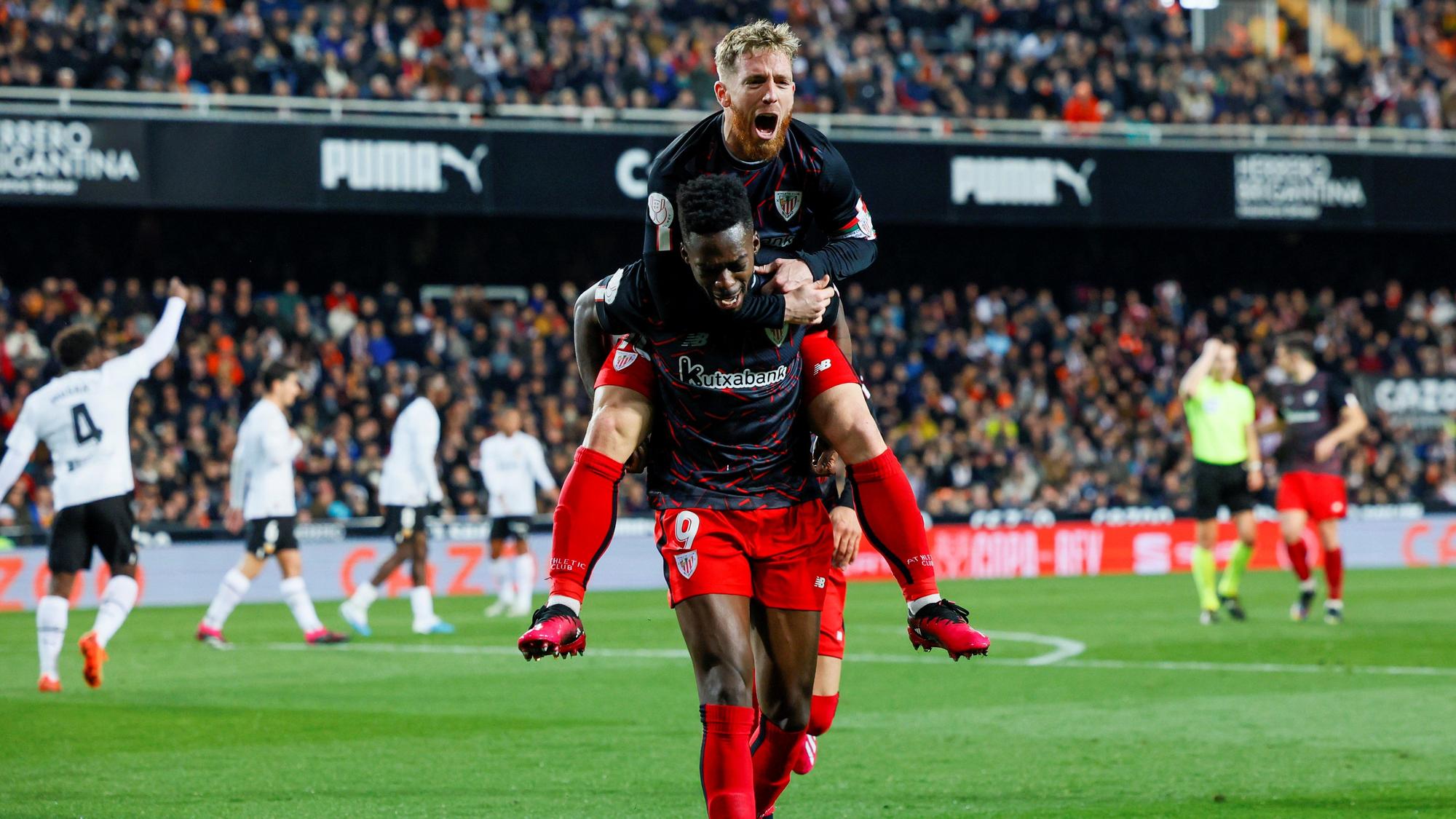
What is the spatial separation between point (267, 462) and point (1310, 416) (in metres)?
9.09

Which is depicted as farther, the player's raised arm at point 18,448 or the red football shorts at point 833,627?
the player's raised arm at point 18,448

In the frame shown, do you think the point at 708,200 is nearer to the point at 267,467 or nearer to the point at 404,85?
the point at 267,467

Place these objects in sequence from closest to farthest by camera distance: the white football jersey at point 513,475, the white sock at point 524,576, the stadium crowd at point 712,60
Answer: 1. the white sock at point 524,576
2. the white football jersey at point 513,475
3. the stadium crowd at point 712,60

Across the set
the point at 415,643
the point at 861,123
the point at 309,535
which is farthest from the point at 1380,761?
the point at 861,123

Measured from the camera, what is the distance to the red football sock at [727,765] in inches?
199

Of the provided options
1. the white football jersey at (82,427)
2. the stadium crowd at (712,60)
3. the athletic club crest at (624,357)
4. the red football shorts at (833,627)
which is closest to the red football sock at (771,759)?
the red football shorts at (833,627)

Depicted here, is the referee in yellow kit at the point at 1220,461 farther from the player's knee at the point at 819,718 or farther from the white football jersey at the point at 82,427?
the player's knee at the point at 819,718

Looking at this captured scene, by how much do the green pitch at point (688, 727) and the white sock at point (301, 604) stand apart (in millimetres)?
303

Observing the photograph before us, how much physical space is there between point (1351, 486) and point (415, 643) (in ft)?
59.3

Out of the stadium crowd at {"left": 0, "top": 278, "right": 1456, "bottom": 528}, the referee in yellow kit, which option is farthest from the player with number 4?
the referee in yellow kit

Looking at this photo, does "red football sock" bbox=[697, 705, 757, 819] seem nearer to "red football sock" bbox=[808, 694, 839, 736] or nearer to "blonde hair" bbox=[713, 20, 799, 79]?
"red football sock" bbox=[808, 694, 839, 736]

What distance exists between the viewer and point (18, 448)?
1105 centimetres

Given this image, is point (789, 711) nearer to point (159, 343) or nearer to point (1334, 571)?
point (159, 343)

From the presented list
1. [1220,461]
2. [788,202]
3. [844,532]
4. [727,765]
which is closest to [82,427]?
[844,532]
